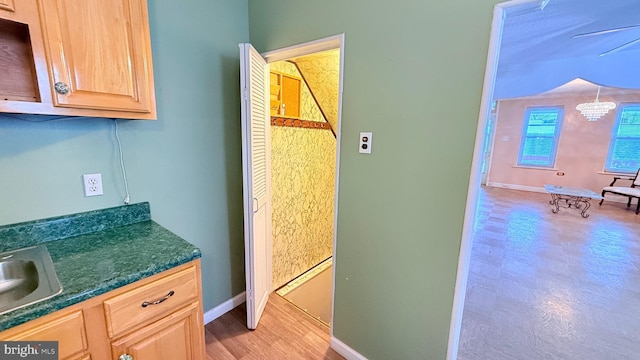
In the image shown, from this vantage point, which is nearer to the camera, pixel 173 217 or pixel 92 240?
pixel 92 240

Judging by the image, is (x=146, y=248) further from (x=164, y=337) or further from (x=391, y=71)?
(x=391, y=71)

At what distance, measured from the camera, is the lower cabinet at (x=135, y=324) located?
828mm

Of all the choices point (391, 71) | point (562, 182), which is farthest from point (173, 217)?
point (562, 182)

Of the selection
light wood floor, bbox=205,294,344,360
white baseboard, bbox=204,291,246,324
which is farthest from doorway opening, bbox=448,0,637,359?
white baseboard, bbox=204,291,246,324

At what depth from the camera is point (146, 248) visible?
3.81ft

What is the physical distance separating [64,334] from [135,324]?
0.21m

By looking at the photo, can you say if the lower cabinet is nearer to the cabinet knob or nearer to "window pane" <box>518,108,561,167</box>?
the cabinet knob

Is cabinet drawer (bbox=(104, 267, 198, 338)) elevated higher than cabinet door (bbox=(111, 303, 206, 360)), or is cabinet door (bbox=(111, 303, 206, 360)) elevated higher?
cabinet drawer (bbox=(104, 267, 198, 338))

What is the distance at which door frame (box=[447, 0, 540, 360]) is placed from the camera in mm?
1025

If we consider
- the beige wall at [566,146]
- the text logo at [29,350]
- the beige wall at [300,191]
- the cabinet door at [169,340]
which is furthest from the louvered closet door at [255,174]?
the beige wall at [566,146]

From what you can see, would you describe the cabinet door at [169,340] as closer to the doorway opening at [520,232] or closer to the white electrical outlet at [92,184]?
the white electrical outlet at [92,184]

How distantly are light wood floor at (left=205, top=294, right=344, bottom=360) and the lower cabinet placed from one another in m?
0.59

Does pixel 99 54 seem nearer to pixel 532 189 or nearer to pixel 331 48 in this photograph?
pixel 331 48

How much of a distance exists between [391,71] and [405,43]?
0.14 meters
